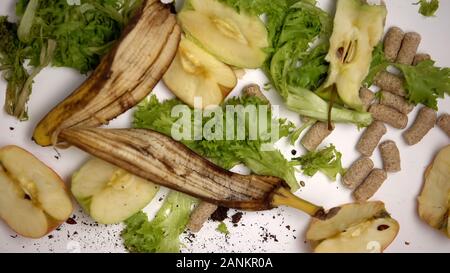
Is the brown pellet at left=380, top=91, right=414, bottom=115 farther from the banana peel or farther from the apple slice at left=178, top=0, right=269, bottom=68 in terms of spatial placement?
the banana peel

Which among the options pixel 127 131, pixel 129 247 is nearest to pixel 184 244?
pixel 129 247

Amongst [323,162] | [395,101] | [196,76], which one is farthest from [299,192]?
[196,76]

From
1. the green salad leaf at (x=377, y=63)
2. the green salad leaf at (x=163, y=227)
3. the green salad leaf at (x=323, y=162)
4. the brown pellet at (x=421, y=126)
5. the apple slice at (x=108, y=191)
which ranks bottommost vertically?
the green salad leaf at (x=163, y=227)

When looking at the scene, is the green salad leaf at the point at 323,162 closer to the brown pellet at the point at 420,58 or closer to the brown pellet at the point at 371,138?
the brown pellet at the point at 371,138

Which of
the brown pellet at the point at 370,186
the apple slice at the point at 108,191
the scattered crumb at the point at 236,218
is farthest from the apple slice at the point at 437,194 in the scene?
the apple slice at the point at 108,191

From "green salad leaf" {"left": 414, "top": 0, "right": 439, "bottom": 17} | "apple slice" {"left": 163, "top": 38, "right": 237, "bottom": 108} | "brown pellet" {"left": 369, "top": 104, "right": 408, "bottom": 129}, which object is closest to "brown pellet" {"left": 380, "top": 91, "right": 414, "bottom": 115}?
"brown pellet" {"left": 369, "top": 104, "right": 408, "bottom": 129}
